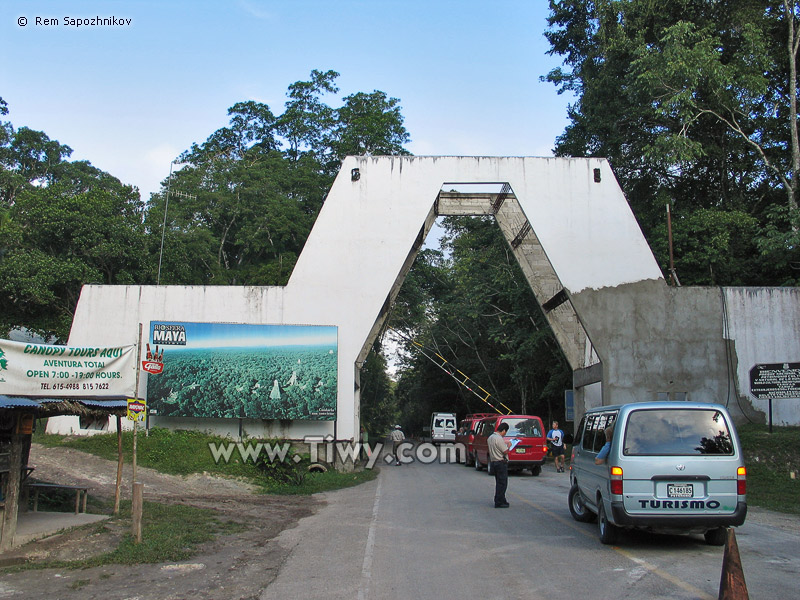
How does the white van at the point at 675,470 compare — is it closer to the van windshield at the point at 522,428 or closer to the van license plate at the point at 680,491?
the van license plate at the point at 680,491

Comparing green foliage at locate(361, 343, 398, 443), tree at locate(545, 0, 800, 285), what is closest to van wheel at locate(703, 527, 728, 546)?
tree at locate(545, 0, 800, 285)

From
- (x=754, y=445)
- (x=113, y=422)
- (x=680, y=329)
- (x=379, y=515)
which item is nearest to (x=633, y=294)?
(x=680, y=329)

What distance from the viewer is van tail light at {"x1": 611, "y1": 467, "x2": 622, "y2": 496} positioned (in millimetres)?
8273

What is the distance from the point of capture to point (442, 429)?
3991cm

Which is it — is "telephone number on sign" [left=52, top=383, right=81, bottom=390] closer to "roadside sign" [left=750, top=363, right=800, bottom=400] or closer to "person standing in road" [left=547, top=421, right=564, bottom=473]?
"roadside sign" [left=750, top=363, right=800, bottom=400]

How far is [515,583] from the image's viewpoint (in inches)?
277

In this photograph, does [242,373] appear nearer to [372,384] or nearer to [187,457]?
[187,457]

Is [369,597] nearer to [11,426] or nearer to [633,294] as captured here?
[11,426]

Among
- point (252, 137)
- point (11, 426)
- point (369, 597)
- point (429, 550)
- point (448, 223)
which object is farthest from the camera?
point (252, 137)

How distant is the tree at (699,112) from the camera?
79.9 feet

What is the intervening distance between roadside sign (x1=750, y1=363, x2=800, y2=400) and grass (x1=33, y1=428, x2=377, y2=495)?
10842 millimetres

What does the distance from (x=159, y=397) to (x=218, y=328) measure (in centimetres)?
273

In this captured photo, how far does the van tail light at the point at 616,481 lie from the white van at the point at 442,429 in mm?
31381

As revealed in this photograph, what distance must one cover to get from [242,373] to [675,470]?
49.7 ft
